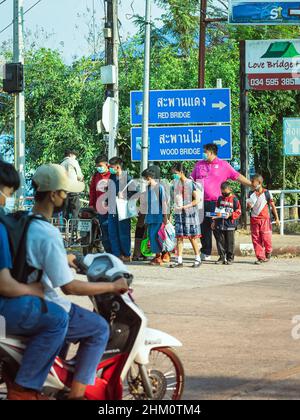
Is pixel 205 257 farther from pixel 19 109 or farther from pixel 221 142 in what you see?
pixel 19 109

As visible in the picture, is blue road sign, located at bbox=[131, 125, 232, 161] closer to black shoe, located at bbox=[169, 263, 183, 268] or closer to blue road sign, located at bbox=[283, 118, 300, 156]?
blue road sign, located at bbox=[283, 118, 300, 156]

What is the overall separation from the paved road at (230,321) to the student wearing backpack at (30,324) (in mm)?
1768

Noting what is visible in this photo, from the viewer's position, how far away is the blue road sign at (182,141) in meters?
20.2

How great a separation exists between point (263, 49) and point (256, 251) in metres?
8.47

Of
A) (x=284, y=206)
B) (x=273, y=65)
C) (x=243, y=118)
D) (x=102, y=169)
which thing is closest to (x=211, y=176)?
(x=102, y=169)

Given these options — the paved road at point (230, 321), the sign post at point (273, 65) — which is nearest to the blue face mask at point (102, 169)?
the paved road at point (230, 321)

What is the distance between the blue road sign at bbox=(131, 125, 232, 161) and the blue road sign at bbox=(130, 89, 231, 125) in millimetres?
196

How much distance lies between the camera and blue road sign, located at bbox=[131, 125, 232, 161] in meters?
20.2

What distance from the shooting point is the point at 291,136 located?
76.5ft

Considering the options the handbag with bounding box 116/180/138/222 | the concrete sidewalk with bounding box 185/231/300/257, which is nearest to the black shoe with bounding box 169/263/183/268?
Answer: the handbag with bounding box 116/180/138/222

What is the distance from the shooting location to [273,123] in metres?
34.6

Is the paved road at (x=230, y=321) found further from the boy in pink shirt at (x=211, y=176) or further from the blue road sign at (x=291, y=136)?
the blue road sign at (x=291, y=136)
